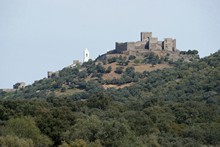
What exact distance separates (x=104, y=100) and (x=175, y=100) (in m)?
14.4

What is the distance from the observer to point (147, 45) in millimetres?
145125

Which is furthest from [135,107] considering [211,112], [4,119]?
[4,119]

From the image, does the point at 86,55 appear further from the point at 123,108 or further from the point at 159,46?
the point at 123,108

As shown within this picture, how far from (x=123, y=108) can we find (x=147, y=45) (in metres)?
53.2

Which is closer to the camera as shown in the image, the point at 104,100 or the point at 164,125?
the point at 164,125

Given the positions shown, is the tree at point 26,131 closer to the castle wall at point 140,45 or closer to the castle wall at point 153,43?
the castle wall at point 153,43

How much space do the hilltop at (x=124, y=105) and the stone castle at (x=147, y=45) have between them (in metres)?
1.51

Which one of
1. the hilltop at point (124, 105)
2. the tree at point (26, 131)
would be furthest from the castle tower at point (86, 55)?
the tree at point (26, 131)

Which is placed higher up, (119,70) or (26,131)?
(119,70)

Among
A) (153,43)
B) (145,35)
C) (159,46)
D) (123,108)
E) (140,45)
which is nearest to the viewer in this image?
(123,108)

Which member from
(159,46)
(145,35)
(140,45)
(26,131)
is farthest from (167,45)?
(26,131)

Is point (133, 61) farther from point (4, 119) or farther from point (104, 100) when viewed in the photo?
point (4, 119)

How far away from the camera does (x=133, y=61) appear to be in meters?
141

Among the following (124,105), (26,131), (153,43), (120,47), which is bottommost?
(26,131)
